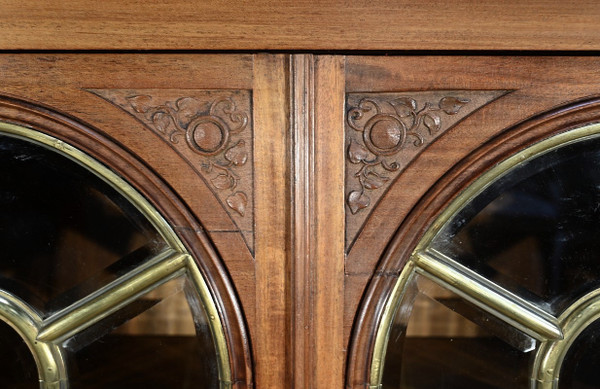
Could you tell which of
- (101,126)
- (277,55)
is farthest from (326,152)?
(101,126)

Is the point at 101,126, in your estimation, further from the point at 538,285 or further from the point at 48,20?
the point at 538,285

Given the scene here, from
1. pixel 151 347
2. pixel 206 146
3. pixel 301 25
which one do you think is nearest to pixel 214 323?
pixel 151 347

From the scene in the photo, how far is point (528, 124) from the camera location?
582 mm

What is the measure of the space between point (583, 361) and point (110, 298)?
47cm

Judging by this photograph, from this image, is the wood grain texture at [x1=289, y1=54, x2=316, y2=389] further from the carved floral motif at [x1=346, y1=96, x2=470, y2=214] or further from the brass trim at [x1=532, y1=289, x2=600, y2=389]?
the brass trim at [x1=532, y1=289, x2=600, y2=389]

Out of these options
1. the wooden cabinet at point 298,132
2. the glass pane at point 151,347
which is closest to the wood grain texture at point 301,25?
the wooden cabinet at point 298,132

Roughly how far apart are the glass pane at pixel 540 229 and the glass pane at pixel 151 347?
25 centimetres

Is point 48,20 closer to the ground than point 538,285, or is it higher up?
higher up

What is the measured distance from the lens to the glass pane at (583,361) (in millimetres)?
625

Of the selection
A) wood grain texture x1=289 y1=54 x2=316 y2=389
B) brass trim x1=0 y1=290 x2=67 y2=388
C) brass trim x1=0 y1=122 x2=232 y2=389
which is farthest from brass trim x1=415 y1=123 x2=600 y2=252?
brass trim x1=0 y1=290 x2=67 y2=388

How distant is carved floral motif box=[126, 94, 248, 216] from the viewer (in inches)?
22.8

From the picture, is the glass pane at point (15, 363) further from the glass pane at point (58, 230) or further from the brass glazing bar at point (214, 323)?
the brass glazing bar at point (214, 323)

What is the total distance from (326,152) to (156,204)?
17cm

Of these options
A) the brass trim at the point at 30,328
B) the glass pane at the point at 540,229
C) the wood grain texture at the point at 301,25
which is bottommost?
the brass trim at the point at 30,328
